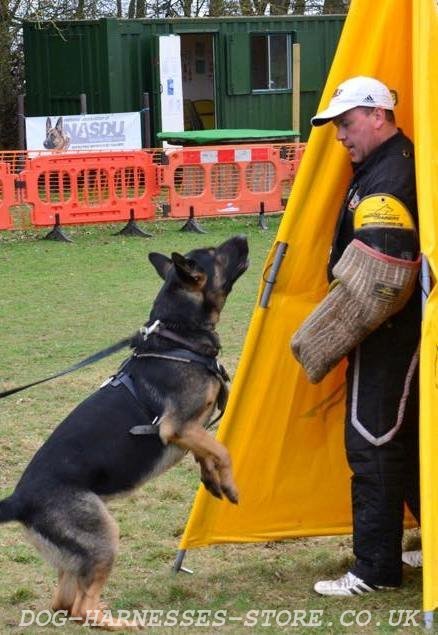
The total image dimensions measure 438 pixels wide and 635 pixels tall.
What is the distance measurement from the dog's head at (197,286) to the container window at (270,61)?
21307 mm

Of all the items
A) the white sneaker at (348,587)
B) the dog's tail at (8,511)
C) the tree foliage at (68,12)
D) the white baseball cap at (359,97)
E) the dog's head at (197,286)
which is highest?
the tree foliage at (68,12)

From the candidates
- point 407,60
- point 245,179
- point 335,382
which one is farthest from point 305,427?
point 245,179

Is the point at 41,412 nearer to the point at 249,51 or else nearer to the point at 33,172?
the point at 33,172

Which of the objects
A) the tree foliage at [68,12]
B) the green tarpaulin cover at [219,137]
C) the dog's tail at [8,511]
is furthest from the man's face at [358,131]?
the tree foliage at [68,12]

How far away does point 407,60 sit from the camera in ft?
15.6

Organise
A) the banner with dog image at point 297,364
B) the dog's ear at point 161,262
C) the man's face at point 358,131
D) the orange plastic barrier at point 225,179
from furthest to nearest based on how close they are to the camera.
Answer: the orange plastic barrier at point 225,179 → the dog's ear at point 161,262 → the man's face at point 358,131 → the banner with dog image at point 297,364

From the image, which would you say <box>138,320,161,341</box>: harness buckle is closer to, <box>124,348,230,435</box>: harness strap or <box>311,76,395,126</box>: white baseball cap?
<box>124,348,230,435</box>: harness strap

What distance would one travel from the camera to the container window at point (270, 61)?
25.8 metres

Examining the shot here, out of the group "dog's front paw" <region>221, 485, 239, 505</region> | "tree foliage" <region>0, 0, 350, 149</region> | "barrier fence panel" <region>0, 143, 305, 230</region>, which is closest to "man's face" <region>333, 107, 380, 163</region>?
"dog's front paw" <region>221, 485, 239, 505</region>

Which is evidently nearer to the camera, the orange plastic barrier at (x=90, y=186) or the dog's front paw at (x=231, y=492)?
the dog's front paw at (x=231, y=492)

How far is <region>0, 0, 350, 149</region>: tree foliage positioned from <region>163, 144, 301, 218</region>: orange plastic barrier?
885 centimetres

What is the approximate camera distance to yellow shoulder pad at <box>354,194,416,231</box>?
14.3ft

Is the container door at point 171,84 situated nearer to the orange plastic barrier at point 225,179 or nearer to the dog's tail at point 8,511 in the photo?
the orange plastic barrier at point 225,179

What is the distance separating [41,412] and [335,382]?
318 centimetres
